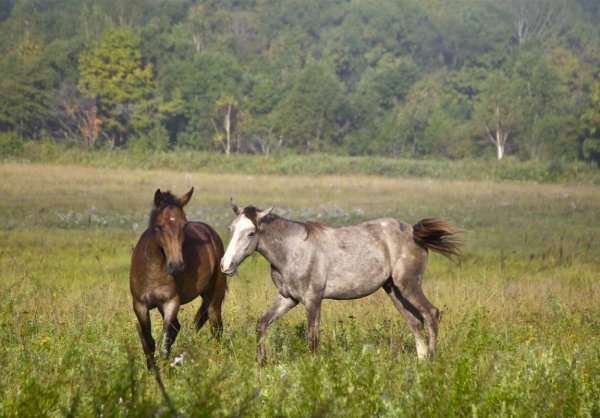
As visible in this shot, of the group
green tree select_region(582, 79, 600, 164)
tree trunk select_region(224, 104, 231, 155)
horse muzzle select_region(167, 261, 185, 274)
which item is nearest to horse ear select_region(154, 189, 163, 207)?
horse muzzle select_region(167, 261, 185, 274)

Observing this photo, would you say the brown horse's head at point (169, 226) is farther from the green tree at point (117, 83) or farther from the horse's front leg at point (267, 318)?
the green tree at point (117, 83)

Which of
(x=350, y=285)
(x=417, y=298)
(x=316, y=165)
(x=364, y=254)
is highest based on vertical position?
(x=364, y=254)

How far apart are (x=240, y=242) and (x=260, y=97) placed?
79.3 meters

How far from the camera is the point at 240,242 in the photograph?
9531mm

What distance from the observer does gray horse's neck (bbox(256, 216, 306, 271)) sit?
9.98 metres

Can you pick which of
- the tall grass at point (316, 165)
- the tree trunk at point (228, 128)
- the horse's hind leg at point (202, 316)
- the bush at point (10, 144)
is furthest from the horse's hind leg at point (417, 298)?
the tree trunk at point (228, 128)

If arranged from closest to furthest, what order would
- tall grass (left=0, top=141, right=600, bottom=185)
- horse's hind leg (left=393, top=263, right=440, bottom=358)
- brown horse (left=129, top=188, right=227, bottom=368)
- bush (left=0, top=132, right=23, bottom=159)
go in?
brown horse (left=129, top=188, right=227, bottom=368) → horse's hind leg (left=393, top=263, right=440, bottom=358) → tall grass (left=0, top=141, right=600, bottom=185) → bush (left=0, top=132, right=23, bottom=159)

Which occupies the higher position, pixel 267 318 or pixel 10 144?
pixel 267 318

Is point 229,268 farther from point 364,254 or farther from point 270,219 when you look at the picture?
point 364,254

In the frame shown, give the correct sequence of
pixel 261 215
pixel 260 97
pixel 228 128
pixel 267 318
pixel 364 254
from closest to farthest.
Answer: pixel 261 215, pixel 267 318, pixel 364 254, pixel 228 128, pixel 260 97

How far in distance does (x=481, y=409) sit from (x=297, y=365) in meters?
1.95

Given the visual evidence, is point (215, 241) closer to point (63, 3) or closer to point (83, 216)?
point (83, 216)

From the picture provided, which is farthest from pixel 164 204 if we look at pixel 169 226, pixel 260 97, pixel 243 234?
pixel 260 97

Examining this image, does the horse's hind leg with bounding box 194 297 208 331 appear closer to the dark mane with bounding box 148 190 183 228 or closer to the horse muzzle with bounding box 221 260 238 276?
the dark mane with bounding box 148 190 183 228
